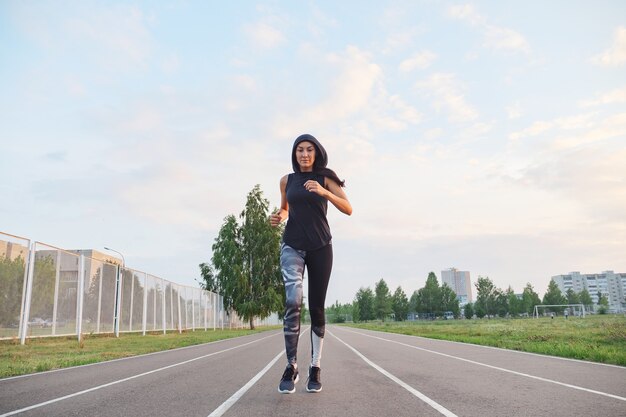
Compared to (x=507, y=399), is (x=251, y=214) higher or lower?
higher

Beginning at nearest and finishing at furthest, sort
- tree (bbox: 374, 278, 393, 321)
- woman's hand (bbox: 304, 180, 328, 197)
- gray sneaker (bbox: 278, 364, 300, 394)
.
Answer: woman's hand (bbox: 304, 180, 328, 197) < gray sneaker (bbox: 278, 364, 300, 394) < tree (bbox: 374, 278, 393, 321)

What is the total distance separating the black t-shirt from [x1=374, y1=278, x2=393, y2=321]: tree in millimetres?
109669

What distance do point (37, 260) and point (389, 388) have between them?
14.0m

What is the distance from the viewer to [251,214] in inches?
1884

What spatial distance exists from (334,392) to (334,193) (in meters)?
2.19

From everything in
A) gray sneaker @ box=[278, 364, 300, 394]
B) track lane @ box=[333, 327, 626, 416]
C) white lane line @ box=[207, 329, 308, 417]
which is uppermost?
gray sneaker @ box=[278, 364, 300, 394]

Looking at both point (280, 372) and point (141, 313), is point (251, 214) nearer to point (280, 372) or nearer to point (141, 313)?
point (141, 313)

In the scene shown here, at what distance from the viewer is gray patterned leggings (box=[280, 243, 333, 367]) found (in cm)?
445

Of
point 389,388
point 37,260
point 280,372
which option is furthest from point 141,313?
point 389,388

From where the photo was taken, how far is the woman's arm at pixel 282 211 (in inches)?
190

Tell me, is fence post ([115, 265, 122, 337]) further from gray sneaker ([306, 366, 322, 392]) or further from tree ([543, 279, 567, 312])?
tree ([543, 279, 567, 312])

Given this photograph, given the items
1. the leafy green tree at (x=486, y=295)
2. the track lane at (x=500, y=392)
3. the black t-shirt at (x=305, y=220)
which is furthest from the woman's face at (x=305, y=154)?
the leafy green tree at (x=486, y=295)

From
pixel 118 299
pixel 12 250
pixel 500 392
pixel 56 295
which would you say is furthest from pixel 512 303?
pixel 500 392

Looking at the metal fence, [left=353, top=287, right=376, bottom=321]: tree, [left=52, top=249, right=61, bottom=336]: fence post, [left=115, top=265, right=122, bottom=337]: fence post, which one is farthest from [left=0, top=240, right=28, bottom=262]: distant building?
[left=353, top=287, right=376, bottom=321]: tree
